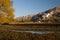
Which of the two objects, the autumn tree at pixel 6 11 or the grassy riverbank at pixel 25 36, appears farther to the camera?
the autumn tree at pixel 6 11

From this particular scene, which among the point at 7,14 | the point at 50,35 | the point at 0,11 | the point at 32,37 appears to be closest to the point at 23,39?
the point at 32,37

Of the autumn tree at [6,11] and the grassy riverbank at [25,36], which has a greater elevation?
the autumn tree at [6,11]

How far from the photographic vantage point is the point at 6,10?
130ft

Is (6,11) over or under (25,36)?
over

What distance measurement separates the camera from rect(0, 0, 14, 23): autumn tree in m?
38.0

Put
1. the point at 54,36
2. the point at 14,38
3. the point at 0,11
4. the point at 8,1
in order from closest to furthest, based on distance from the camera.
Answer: the point at 54,36 < the point at 14,38 < the point at 0,11 < the point at 8,1

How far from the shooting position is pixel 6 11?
39.8 m

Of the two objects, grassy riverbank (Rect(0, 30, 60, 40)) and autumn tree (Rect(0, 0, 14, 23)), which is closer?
grassy riverbank (Rect(0, 30, 60, 40))

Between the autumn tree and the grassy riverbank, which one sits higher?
the autumn tree

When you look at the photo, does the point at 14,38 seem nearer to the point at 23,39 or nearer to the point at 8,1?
the point at 23,39

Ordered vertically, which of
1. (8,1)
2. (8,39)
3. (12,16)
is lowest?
(8,39)

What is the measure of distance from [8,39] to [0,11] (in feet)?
75.2

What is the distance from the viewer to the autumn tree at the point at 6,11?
3797 centimetres

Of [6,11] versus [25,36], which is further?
[6,11]
